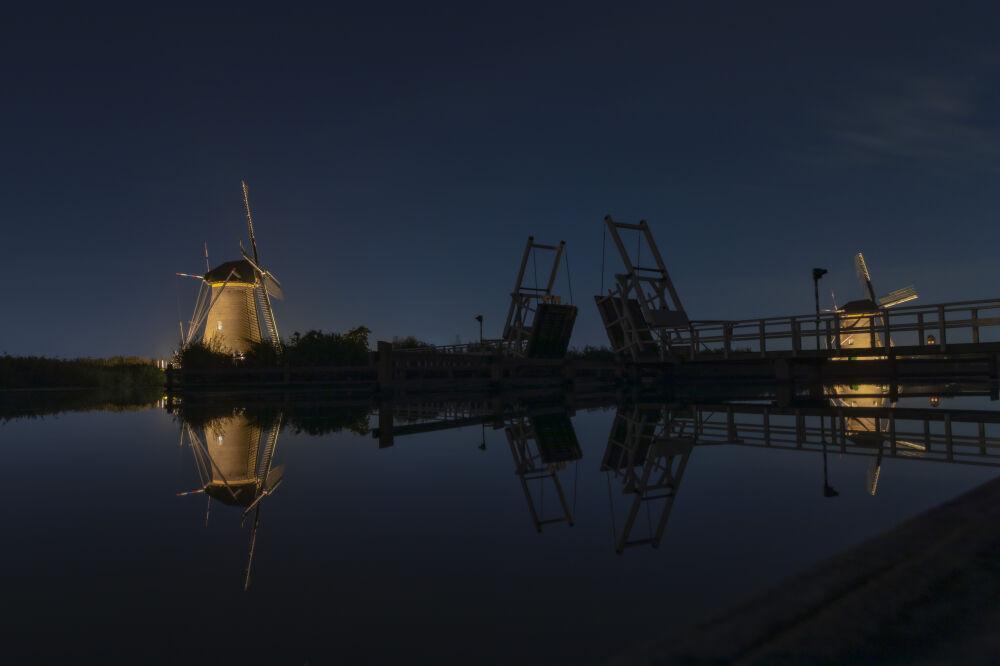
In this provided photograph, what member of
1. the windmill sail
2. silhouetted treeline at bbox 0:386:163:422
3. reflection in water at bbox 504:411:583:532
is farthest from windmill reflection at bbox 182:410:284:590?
the windmill sail

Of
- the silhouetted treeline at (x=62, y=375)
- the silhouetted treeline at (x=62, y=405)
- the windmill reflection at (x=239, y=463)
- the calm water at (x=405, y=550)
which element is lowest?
the calm water at (x=405, y=550)

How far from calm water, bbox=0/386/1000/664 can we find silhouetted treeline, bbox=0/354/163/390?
107ft

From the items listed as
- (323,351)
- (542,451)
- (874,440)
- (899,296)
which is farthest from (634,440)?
(899,296)

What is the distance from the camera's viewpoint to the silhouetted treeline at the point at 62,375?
3278 cm

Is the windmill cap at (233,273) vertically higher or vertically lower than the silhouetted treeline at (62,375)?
higher

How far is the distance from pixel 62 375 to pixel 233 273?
13.3m

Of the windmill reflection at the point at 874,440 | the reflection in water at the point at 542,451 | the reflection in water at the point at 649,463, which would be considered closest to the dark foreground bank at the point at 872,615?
the reflection in water at the point at 649,463

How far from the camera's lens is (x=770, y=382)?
2781 centimetres

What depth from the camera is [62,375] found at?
3544cm

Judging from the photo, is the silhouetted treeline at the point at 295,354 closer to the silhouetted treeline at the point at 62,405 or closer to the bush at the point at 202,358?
the bush at the point at 202,358

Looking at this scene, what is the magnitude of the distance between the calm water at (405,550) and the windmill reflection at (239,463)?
45 mm

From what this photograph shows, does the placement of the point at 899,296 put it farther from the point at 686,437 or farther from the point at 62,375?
the point at 62,375

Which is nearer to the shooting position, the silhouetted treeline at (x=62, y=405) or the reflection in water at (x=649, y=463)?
the reflection in water at (x=649, y=463)

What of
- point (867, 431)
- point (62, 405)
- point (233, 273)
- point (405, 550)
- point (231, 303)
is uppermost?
point (233, 273)
